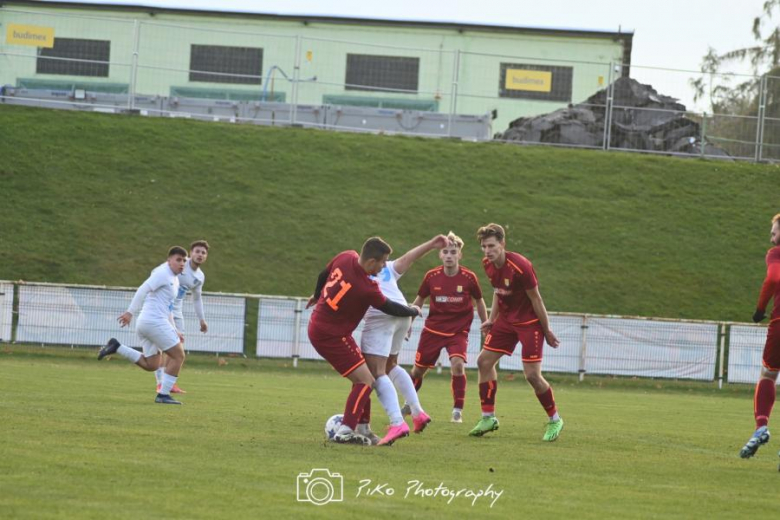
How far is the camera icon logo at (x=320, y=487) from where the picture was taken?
22.4 ft

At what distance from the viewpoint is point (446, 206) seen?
106 ft

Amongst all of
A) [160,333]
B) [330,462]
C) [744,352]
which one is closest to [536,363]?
[330,462]

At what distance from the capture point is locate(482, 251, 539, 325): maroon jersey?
11609 mm

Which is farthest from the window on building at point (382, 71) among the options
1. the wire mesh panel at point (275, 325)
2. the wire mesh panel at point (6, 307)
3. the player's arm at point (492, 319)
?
the player's arm at point (492, 319)

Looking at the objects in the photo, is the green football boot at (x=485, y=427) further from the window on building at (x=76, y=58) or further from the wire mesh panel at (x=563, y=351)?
the window on building at (x=76, y=58)

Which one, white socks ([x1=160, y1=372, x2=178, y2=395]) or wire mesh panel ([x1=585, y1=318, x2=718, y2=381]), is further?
wire mesh panel ([x1=585, y1=318, x2=718, y2=381])

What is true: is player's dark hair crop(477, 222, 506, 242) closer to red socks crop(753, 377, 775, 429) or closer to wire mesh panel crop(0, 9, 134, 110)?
red socks crop(753, 377, 775, 429)

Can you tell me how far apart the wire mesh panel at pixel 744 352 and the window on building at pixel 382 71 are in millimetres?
17600

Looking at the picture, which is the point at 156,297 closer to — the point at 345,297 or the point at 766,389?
the point at 345,297

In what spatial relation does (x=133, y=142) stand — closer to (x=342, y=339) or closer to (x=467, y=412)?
(x=467, y=412)

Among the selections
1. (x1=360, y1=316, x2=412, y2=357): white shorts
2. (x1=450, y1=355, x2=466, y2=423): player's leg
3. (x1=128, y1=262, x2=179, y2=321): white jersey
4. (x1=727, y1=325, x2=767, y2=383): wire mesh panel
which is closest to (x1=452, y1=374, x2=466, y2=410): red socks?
(x1=450, y1=355, x2=466, y2=423): player's leg

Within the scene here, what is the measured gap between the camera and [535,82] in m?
39.3

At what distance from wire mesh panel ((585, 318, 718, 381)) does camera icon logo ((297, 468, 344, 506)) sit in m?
17.9

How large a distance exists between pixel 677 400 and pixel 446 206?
12.3 meters
